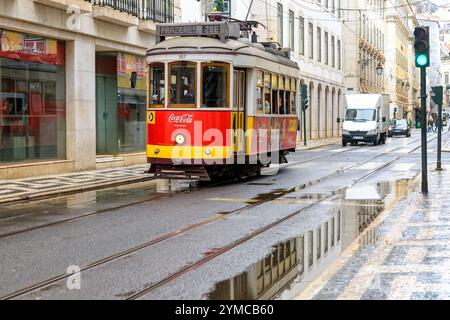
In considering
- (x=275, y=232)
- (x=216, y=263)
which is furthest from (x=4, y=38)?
(x=216, y=263)

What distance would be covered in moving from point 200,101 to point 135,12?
8.92 metres

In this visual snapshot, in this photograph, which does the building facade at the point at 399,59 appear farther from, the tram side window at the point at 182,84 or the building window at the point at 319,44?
the tram side window at the point at 182,84

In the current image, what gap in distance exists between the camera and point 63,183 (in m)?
16.8

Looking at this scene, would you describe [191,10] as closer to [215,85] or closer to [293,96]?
[293,96]

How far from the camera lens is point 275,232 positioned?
32.0ft

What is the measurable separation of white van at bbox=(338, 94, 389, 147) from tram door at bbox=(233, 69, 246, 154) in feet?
82.8

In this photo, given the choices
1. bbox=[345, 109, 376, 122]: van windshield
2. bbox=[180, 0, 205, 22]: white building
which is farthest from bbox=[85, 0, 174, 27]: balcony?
bbox=[345, 109, 376, 122]: van windshield

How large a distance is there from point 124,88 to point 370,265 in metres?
17.5

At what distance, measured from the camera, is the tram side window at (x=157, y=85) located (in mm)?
16172

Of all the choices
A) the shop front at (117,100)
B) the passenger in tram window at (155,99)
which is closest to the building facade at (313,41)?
the shop front at (117,100)

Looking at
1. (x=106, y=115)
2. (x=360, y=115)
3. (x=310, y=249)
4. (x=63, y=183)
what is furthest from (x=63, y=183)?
(x=360, y=115)

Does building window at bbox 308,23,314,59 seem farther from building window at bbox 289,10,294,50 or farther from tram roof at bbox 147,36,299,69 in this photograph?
tram roof at bbox 147,36,299,69
